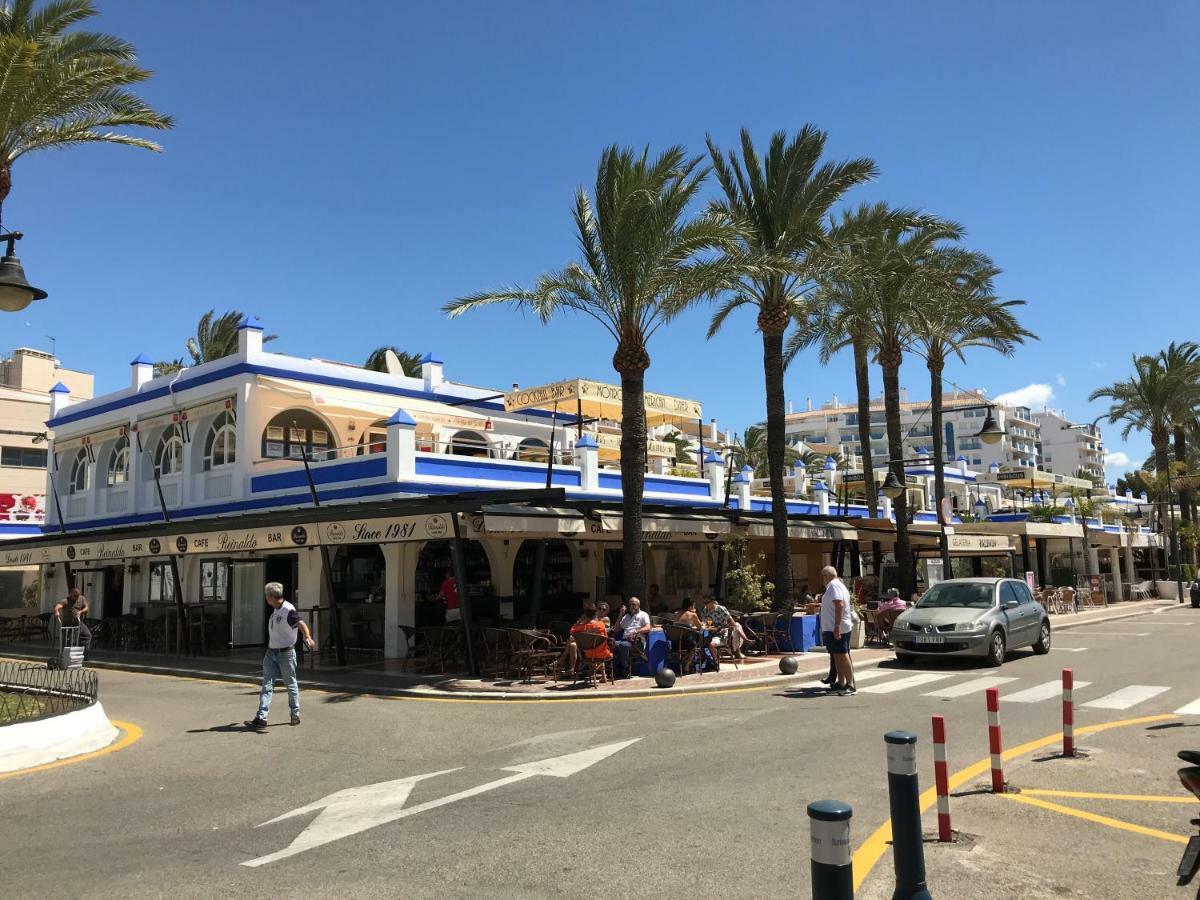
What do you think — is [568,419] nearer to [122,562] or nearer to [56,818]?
[122,562]

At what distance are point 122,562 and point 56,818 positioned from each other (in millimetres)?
23988

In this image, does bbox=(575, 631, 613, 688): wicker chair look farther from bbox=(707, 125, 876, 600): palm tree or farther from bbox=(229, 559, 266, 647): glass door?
bbox=(229, 559, 266, 647): glass door

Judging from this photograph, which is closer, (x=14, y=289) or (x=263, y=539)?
(x=14, y=289)

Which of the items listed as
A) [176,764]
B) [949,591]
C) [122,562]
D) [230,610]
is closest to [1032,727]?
[949,591]

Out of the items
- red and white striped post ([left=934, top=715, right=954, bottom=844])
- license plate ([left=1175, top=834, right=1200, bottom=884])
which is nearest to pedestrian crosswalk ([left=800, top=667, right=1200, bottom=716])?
red and white striped post ([left=934, top=715, right=954, bottom=844])

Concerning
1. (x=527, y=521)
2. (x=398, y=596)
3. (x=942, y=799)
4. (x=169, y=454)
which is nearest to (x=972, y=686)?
(x=527, y=521)

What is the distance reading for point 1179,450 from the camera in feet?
157

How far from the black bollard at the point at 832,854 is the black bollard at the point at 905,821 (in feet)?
3.88

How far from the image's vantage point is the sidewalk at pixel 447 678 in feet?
44.8

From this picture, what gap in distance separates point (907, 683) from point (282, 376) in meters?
17.4

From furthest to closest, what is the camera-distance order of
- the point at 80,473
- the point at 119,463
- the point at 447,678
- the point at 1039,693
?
the point at 80,473 → the point at 119,463 → the point at 447,678 → the point at 1039,693

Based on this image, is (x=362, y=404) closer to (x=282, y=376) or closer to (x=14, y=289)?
(x=282, y=376)

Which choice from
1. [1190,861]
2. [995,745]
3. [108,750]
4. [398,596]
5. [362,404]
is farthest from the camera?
[362,404]

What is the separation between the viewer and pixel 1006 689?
509 inches
